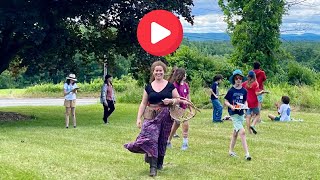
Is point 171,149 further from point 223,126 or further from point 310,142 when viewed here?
point 223,126

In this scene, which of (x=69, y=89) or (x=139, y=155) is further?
(x=69, y=89)

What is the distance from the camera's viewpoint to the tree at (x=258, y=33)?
4819 centimetres

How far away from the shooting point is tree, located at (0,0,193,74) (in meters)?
19.4

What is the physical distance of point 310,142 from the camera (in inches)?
599

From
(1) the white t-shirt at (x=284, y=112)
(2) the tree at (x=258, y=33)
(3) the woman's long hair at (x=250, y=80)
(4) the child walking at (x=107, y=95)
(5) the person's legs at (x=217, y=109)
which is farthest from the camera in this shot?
(2) the tree at (x=258, y=33)

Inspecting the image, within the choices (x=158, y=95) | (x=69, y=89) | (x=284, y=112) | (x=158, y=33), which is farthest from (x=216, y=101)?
(x=158, y=95)

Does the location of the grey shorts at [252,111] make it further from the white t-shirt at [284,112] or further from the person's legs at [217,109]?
the white t-shirt at [284,112]

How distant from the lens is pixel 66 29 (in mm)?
22516

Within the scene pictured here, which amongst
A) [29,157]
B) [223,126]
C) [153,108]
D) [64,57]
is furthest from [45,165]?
[64,57]

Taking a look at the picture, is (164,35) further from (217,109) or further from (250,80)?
(217,109)

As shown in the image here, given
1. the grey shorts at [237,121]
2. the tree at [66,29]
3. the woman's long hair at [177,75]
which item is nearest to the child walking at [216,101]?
the tree at [66,29]

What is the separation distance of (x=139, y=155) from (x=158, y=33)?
A: 2648 mm

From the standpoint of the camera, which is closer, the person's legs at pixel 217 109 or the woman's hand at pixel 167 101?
the woman's hand at pixel 167 101

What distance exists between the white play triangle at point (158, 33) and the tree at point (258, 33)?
35091 mm
